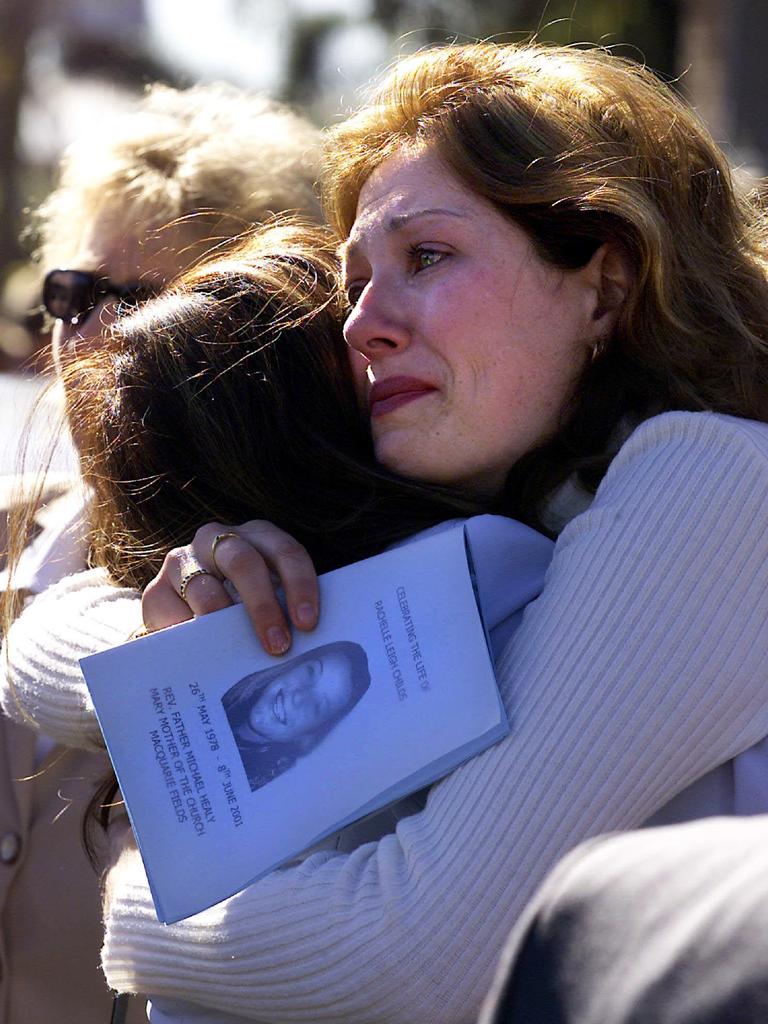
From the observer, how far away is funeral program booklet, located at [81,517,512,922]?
5.00 feet

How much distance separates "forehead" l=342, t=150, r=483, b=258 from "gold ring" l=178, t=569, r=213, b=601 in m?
0.58

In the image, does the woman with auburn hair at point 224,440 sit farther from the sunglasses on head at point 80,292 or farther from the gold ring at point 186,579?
the sunglasses on head at point 80,292

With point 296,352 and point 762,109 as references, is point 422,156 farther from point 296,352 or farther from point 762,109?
point 762,109

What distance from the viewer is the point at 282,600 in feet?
5.52

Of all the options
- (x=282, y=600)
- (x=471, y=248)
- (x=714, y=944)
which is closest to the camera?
(x=714, y=944)

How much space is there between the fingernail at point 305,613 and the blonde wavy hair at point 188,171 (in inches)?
54.7

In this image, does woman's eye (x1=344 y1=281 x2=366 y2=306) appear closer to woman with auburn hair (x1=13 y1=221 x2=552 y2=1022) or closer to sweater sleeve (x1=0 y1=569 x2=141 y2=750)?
woman with auburn hair (x1=13 y1=221 x2=552 y2=1022)

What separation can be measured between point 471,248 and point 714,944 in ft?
4.49

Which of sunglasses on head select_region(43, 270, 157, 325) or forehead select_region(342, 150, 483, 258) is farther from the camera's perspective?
sunglasses on head select_region(43, 270, 157, 325)

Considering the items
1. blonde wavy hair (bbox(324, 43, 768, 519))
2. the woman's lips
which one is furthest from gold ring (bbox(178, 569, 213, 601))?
blonde wavy hair (bbox(324, 43, 768, 519))

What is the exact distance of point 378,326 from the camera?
73.2 inches

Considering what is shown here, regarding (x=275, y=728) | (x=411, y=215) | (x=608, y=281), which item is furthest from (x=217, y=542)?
(x=608, y=281)

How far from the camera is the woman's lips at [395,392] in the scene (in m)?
1.87

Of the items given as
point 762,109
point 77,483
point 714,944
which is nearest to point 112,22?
point 762,109
